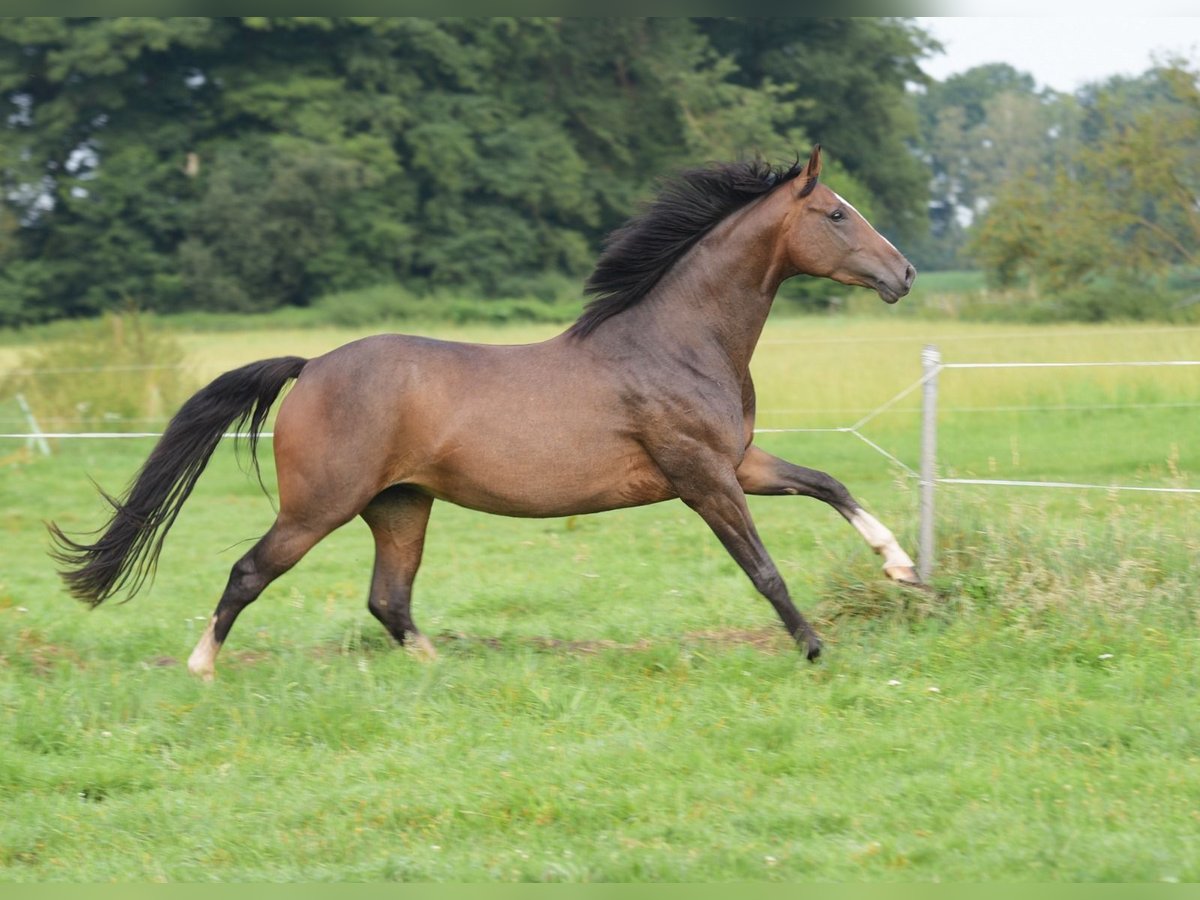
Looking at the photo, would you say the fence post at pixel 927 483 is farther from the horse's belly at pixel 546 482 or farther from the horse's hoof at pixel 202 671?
the horse's hoof at pixel 202 671

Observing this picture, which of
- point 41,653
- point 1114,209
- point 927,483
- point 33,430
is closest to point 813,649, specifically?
point 927,483

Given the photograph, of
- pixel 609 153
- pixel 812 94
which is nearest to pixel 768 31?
pixel 812 94

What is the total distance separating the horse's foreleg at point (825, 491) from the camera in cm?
608

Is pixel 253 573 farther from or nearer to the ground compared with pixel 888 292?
nearer to the ground

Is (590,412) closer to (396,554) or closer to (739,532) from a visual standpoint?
(739,532)

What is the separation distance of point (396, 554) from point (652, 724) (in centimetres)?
185

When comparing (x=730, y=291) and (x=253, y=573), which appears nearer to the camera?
(x=253, y=573)

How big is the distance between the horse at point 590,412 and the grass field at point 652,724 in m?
0.47

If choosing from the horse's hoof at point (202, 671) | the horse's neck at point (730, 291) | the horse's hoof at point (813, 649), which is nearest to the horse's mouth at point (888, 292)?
the horse's neck at point (730, 291)

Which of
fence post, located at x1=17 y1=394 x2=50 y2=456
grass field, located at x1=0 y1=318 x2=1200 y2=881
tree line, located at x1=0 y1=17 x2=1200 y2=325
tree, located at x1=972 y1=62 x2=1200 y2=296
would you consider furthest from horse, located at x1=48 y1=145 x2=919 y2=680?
tree line, located at x1=0 y1=17 x2=1200 y2=325

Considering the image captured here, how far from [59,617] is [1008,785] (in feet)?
18.5

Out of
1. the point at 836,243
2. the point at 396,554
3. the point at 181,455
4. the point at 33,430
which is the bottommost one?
the point at 33,430

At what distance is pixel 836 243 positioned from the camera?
6.09 meters

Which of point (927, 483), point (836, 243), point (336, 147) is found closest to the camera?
point (836, 243)
